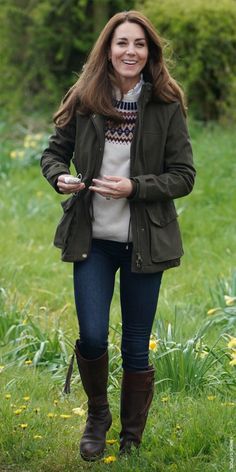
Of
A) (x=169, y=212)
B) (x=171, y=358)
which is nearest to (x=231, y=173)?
(x=171, y=358)

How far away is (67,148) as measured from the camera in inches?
159

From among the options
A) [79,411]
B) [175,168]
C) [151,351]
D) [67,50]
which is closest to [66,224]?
[175,168]

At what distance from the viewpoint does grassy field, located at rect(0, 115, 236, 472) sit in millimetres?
4059

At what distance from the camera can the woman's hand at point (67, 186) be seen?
146 inches

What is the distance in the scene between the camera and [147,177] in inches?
148

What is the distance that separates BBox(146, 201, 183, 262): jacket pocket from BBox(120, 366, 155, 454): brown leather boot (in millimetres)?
491

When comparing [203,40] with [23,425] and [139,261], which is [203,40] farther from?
[139,261]

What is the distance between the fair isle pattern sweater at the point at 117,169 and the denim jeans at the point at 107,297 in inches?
2.1

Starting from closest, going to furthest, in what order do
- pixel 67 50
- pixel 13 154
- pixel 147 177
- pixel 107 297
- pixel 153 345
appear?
pixel 147 177 → pixel 107 297 → pixel 153 345 → pixel 13 154 → pixel 67 50

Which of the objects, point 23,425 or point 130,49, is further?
point 23,425

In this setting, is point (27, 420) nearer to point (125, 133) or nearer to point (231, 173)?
point (125, 133)

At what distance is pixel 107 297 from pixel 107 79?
822 mm

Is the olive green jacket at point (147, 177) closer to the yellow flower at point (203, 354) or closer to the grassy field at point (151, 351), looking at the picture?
the grassy field at point (151, 351)

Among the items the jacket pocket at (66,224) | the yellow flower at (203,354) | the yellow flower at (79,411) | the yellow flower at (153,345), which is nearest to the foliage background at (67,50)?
the yellow flower at (203,354)
